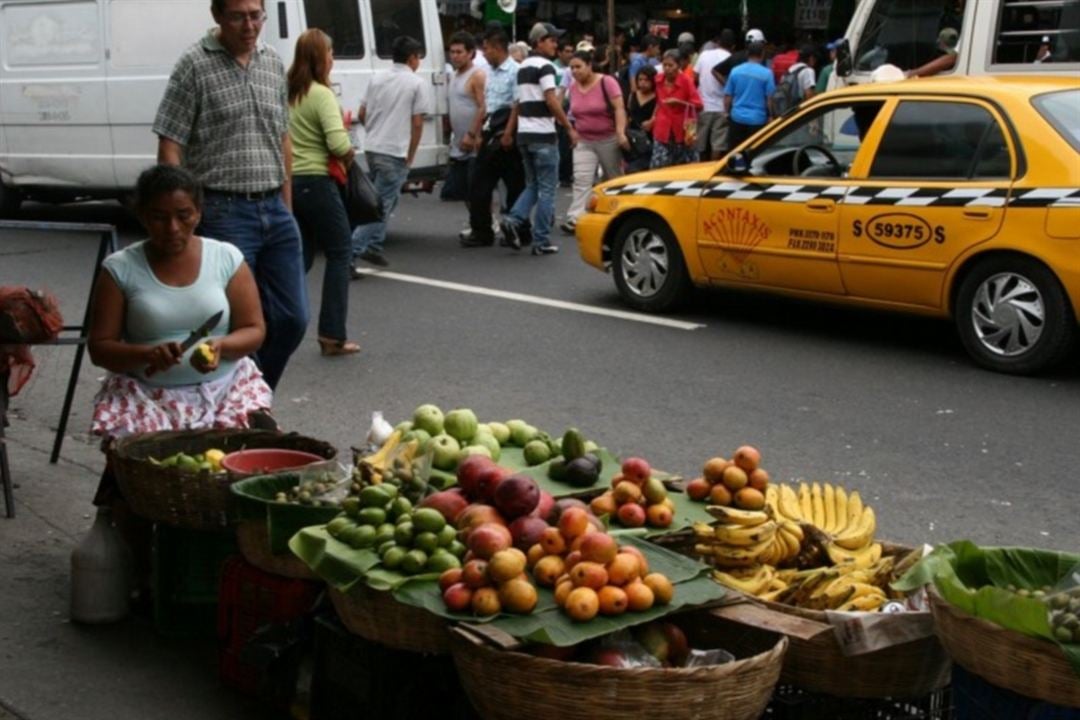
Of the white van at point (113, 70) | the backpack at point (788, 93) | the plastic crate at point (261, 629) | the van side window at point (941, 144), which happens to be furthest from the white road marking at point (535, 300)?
the backpack at point (788, 93)

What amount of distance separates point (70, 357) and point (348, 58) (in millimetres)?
5359

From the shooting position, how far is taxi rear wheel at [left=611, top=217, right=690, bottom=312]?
417 inches

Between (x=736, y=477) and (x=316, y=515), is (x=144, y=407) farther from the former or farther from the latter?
(x=736, y=477)

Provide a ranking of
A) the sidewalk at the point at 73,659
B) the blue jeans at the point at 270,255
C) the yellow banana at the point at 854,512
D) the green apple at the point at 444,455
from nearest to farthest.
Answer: the sidewalk at the point at 73,659, the yellow banana at the point at 854,512, the green apple at the point at 444,455, the blue jeans at the point at 270,255

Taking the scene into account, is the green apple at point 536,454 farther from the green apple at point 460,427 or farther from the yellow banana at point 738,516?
the yellow banana at point 738,516

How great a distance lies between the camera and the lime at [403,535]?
13.0ft

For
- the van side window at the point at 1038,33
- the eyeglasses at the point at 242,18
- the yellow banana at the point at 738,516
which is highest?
the eyeglasses at the point at 242,18

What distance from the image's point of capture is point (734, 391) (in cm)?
857

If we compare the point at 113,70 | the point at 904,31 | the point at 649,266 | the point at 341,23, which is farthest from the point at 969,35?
the point at 113,70

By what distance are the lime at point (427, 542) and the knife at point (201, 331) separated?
1.59 meters

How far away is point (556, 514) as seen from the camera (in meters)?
4.16

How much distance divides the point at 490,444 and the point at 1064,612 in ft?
6.94

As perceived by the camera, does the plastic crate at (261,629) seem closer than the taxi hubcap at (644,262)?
Yes

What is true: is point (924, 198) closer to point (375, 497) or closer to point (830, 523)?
point (830, 523)
